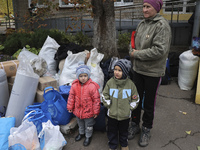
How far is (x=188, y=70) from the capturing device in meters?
4.38

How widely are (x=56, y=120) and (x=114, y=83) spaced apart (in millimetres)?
1122

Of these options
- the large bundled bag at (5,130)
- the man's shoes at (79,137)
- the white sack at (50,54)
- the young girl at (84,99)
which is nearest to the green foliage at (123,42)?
the white sack at (50,54)

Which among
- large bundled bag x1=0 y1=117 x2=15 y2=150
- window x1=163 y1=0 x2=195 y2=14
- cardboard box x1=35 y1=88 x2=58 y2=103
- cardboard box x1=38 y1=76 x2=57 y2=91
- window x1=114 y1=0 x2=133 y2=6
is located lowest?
large bundled bag x1=0 y1=117 x2=15 y2=150

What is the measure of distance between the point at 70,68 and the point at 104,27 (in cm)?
169

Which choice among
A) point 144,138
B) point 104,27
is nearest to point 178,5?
point 104,27

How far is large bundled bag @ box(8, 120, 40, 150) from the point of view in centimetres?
215

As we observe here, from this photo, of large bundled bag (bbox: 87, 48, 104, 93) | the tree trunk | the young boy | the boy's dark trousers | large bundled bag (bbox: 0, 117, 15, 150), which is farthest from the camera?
the tree trunk

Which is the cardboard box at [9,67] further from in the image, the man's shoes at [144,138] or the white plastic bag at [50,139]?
the man's shoes at [144,138]

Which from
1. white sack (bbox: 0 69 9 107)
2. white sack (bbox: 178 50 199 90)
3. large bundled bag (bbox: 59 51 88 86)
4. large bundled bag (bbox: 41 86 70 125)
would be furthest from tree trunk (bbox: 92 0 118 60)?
white sack (bbox: 0 69 9 107)

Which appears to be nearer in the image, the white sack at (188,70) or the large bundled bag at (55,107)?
the large bundled bag at (55,107)

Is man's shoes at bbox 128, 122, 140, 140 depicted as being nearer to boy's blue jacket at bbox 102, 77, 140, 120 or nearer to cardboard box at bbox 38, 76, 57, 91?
boy's blue jacket at bbox 102, 77, 140, 120

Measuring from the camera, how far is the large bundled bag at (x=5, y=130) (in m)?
2.11

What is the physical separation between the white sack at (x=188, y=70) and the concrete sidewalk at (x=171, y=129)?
1.26 feet

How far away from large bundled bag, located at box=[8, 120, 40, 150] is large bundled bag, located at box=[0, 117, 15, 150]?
52mm
